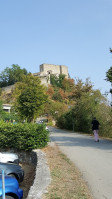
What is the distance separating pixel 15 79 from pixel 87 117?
199 ft

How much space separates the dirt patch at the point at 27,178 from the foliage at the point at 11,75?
236 feet

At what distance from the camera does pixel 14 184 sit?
17.1 ft

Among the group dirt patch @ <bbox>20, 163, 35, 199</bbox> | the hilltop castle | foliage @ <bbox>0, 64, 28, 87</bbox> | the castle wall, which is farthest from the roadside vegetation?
the castle wall

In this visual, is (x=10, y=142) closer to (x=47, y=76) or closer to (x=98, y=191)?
(x=98, y=191)

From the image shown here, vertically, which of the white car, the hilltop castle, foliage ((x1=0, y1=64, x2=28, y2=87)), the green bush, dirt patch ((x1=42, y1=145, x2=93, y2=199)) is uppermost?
the hilltop castle

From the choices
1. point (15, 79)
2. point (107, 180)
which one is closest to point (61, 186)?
point (107, 180)

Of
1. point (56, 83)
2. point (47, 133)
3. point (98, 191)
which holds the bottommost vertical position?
point (98, 191)

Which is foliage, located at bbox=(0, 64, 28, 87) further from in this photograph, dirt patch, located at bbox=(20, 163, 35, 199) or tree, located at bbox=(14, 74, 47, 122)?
dirt patch, located at bbox=(20, 163, 35, 199)

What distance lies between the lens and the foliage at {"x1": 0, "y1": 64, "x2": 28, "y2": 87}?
3215 inches

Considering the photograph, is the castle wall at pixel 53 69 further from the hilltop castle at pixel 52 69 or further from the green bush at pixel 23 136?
the green bush at pixel 23 136

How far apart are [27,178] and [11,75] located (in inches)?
3013

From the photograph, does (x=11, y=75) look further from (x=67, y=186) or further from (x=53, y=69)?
(x=67, y=186)

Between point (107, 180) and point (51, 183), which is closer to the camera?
point (51, 183)

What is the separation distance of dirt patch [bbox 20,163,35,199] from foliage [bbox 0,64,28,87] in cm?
7189
